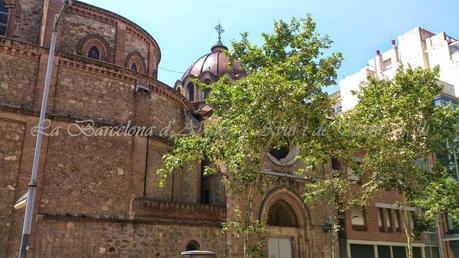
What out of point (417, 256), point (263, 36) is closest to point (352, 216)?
point (417, 256)

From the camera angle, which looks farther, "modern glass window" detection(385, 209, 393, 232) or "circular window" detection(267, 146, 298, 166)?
"modern glass window" detection(385, 209, 393, 232)

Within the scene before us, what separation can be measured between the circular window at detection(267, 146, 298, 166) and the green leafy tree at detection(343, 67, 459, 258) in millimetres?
4234

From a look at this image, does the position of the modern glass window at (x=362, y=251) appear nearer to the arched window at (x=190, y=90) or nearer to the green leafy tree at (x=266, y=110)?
the green leafy tree at (x=266, y=110)

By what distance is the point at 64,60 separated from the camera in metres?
18.9

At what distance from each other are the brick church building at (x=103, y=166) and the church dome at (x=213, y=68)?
7.61m

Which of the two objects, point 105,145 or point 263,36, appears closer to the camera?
point 263,36

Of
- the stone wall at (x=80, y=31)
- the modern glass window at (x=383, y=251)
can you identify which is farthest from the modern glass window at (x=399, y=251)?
the stone wall at (x=80, y=31)

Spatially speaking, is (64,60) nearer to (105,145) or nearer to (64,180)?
(105,145)

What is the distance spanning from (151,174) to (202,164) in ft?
12.3

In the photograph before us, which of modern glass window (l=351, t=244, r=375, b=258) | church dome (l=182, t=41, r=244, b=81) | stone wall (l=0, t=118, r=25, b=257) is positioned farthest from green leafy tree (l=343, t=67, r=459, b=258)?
stone wall (l=0, t=118, r=25, b=257)

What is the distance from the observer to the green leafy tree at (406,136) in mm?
19578

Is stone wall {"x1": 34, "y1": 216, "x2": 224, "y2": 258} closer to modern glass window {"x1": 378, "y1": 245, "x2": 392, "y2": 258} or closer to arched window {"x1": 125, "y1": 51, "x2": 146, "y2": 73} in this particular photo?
arched window {"x1": 125, "y1": 51, "x2": 146, "y2": 73}

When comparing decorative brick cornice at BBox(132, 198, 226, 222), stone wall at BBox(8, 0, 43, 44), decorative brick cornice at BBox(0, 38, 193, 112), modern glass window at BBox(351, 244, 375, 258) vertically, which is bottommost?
modern glass window at BBox(351, 244, 375, 258)

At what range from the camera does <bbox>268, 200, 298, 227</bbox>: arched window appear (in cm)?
2300
